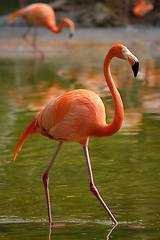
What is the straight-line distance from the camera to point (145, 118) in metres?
6.41

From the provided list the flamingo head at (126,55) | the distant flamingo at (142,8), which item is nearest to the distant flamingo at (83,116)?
the flamingo head at (126,55)

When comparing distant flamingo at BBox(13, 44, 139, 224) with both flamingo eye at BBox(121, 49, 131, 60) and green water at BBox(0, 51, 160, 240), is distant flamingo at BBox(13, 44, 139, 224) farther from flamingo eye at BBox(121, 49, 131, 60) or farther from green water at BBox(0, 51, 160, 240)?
green water at BBox(0, 51, 160, 240)

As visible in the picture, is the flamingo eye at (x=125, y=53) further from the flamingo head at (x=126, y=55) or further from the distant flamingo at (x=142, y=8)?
the distant flamingo at (x=142, y=8)

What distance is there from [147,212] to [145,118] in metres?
3.18

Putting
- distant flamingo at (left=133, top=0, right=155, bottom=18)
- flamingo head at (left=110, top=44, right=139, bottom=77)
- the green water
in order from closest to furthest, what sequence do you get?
flamingo head at (left=110, top=44, right=139, bottom=77), the green water, distant flamingo at (left=133, top=0, right=155, bottom=18)

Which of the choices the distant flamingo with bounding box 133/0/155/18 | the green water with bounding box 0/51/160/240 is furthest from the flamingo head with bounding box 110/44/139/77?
the distant flamingo with bounding box 133/0/155/18


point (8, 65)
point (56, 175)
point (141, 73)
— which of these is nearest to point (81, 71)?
point (141, 73)

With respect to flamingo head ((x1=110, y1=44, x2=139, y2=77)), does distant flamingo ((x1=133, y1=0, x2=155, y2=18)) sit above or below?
below

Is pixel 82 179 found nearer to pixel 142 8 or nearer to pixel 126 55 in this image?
pixel 126 55

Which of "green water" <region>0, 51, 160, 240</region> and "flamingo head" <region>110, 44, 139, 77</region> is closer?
"flamingo head" <region>110, 44, 139, 77</region>

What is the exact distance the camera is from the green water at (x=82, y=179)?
3162 mm

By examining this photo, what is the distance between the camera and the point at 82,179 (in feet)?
13.3

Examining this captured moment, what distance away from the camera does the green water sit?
3.16 m

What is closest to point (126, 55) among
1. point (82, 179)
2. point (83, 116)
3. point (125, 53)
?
point (125, 53)
